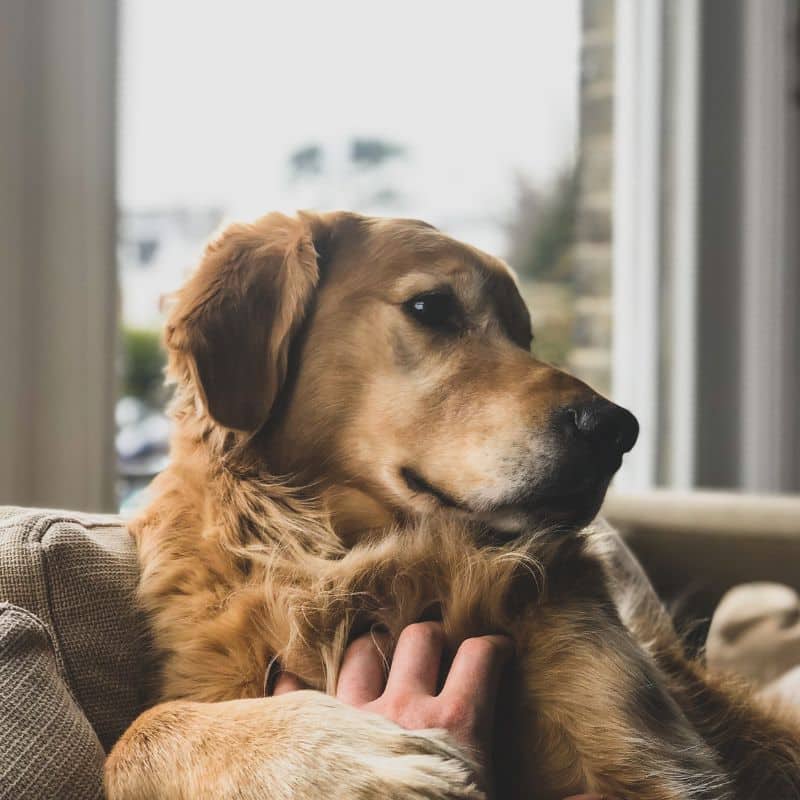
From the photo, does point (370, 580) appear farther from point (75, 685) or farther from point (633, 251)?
point (633, 251)

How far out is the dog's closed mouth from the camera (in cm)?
86

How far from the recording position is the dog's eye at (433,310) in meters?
0.93

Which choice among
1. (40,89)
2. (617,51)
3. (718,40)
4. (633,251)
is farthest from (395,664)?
(718,40)

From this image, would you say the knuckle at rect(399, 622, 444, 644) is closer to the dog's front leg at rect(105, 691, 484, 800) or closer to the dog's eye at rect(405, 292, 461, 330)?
the dog's front leg at rect(105, 691, 484, 800)

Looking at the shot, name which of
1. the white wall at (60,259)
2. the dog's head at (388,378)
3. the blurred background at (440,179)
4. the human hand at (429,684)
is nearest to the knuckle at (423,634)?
the human hand at (429,684)

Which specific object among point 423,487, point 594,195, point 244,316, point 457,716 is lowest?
point 457,716

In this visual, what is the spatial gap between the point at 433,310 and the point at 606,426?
0.22 meters

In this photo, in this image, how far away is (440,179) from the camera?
283cm

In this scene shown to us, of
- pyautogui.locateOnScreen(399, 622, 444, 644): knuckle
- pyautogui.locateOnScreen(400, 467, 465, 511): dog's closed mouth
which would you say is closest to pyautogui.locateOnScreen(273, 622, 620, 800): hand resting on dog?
pyautogui.locateOnScreen(399, 622, 444, 644): knuckle

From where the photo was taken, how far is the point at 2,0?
5.47 feet

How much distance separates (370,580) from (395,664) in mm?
95

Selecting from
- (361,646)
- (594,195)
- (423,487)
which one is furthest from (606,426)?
(594,195)

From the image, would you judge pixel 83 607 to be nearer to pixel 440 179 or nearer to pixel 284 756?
pixel 284 756

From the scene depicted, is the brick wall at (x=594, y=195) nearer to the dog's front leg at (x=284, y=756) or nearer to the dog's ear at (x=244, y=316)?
the dog's ear at (x=244, y=316)
